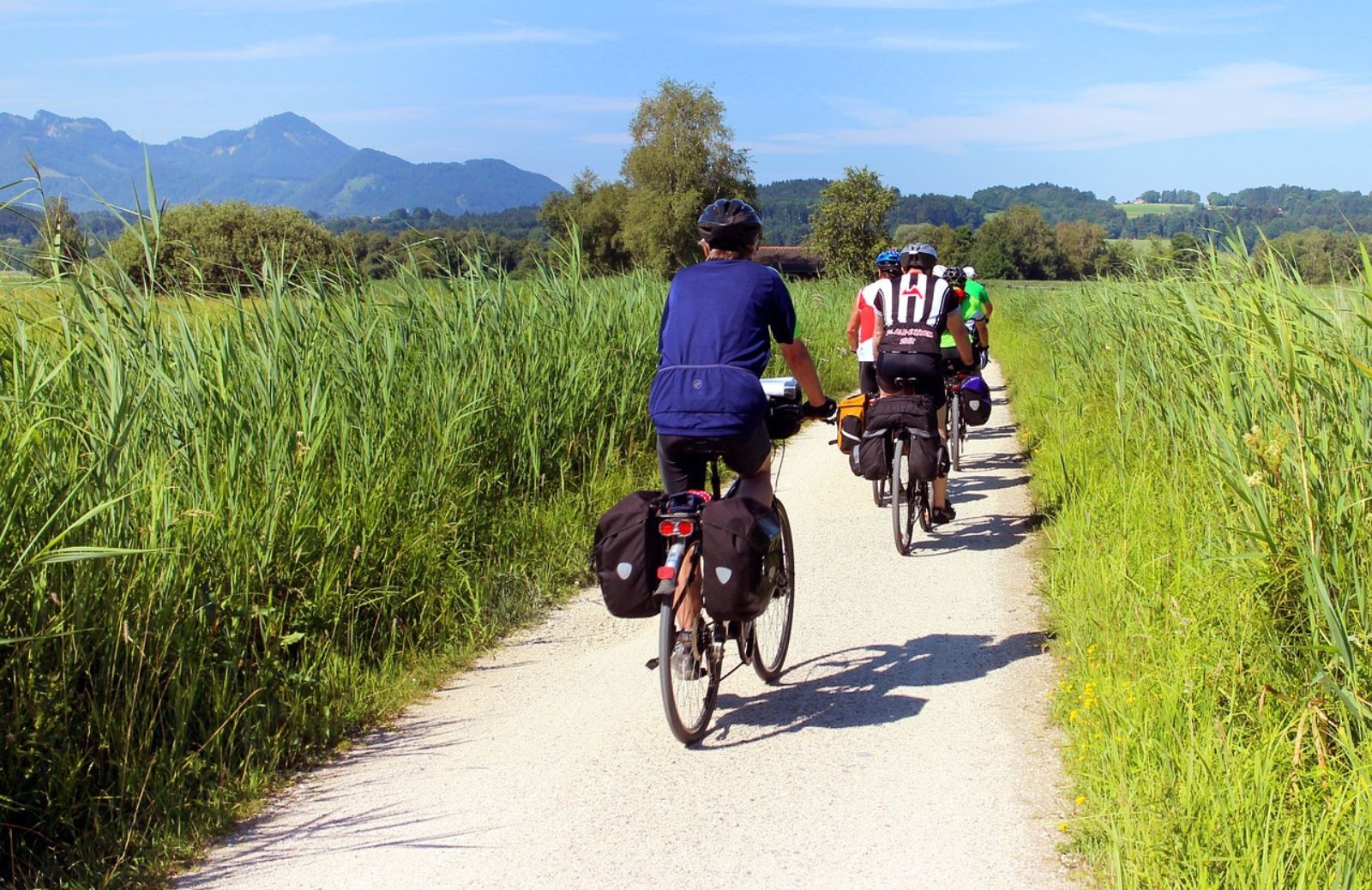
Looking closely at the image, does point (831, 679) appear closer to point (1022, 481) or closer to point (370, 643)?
point (370, 643)

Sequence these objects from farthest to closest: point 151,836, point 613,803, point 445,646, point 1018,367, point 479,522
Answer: point 1018,367 < point 479,522 < point 445,646 < point 613,803 < point 151,836

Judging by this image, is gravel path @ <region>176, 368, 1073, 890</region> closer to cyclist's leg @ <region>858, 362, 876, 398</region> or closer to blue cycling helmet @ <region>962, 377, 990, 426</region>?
cyclist's leg @ <region>858, 362, 876, 398</region>

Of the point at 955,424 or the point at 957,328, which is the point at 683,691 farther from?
the point at 955,424

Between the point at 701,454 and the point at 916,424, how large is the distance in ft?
12.4

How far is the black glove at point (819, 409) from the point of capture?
16.3 feet

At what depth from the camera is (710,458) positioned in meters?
4.83

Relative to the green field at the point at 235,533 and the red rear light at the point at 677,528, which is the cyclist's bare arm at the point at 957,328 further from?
the red rear light at the point at 677,528

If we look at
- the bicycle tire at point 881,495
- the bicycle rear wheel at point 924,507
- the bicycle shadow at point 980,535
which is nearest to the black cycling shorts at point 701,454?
the bicycle shadow at point 980,535

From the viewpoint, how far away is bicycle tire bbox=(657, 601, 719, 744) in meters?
4.48

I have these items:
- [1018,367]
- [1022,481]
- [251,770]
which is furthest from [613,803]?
[1018,367]

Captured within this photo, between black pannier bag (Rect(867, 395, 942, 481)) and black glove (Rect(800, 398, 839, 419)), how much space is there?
316 centimetres

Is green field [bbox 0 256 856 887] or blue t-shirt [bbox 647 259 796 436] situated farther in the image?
blue t-shirt [bbox 647 259 796 436]

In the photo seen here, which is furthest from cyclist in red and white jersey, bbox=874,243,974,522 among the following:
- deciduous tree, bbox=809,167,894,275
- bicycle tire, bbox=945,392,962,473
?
deciduous tree, bbox=809,167,894,275

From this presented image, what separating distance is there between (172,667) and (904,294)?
578 centimetres
